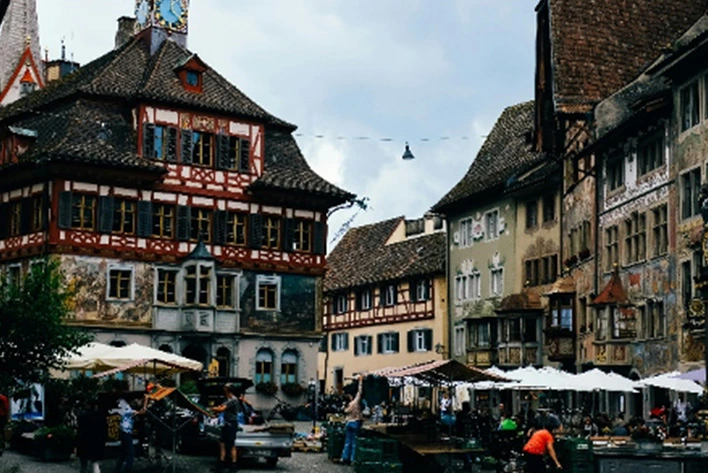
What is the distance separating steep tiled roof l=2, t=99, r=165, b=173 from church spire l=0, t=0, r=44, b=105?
40110mm

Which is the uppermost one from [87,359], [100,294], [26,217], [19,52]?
[19,52]

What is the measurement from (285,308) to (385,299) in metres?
19.9

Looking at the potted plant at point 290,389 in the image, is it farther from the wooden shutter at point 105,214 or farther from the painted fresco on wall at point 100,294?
the wooden shutter at point 105,214

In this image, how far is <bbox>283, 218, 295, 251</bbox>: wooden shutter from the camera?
192ft

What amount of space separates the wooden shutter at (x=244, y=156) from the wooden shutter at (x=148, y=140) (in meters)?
4.17

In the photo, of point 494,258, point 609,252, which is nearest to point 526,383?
point 609,252

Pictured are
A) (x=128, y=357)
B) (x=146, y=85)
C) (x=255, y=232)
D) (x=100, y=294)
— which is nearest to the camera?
(x=128, y=357)

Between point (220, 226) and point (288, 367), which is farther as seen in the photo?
point (288, 367)

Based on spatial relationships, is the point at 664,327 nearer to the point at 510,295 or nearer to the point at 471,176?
the point at 510,295

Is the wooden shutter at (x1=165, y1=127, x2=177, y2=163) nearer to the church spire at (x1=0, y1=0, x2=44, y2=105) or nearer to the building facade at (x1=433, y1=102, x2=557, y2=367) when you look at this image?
the building facade at (x1=433, y1=102, x2=557, y2=367)

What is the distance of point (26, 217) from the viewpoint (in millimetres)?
54094

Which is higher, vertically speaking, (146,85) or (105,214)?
(146,85)

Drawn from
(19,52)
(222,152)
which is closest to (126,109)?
(222,152)

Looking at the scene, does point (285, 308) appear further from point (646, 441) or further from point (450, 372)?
point (646, 441)
